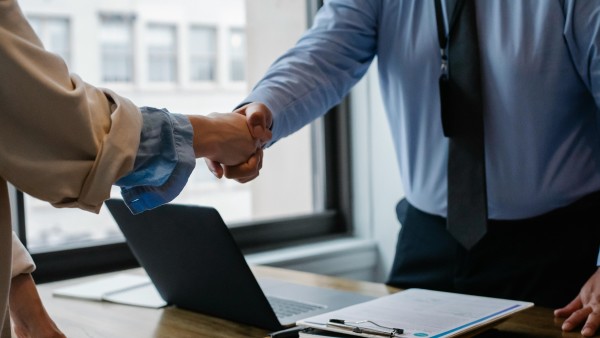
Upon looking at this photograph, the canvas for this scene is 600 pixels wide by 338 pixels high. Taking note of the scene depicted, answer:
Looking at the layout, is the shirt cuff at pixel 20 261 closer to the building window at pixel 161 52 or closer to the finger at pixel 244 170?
the finger at pixel 244 170

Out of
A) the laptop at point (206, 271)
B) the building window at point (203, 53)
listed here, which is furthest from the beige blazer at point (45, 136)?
the building window at point (203, 53)

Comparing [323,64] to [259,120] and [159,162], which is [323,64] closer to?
[259,120]

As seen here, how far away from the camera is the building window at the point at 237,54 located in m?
2.69

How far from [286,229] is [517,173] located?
53.6 inches

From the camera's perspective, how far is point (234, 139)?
1.33 meters

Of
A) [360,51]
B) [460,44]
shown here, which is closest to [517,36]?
[460,44]

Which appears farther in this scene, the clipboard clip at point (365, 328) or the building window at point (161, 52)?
the building window at point (161, 52)

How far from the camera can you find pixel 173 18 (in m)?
2.50

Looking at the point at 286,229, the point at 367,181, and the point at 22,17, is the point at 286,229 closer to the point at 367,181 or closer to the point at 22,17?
the point at 367,181

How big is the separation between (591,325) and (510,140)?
464 mm

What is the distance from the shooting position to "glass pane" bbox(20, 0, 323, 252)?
2244mm

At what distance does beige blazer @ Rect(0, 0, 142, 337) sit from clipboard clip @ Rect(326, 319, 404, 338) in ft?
1.26

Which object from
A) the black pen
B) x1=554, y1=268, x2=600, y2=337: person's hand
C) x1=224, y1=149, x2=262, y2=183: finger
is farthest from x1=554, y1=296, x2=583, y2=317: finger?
x1=224, y1=149, x2=262, y2=183: finger

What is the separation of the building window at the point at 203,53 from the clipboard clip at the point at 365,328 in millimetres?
1588
